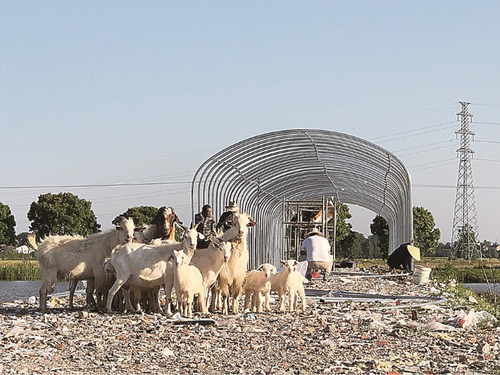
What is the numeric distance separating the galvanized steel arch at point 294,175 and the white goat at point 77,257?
6688 mm

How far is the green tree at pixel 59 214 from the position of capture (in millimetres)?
66875

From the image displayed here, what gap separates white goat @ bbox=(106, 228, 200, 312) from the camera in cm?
1165

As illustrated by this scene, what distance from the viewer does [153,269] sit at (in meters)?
11.7

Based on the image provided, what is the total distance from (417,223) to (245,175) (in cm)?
5115

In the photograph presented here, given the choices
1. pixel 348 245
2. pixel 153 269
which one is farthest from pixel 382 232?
pixel 153 269

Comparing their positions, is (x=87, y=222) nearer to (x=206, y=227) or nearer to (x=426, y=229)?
(x=426, y=229)

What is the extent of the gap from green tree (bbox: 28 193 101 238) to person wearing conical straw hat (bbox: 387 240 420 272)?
46044mm

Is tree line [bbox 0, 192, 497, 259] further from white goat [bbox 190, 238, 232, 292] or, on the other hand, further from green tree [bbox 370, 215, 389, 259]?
white goat [bbox 190, 238, 232, 292]

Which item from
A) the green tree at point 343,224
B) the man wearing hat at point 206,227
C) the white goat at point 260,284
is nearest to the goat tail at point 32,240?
the man wearing hat at point 206,227

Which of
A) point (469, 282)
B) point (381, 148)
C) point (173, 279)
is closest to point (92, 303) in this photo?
point (173, 279)

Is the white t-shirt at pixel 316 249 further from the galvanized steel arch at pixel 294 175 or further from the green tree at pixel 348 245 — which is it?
the green tree at pixel 348 245

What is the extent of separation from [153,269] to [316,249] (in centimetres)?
823

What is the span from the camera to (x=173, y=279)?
1166cm

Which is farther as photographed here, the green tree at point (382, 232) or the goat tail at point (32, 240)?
the green tree at point (382, 232)
